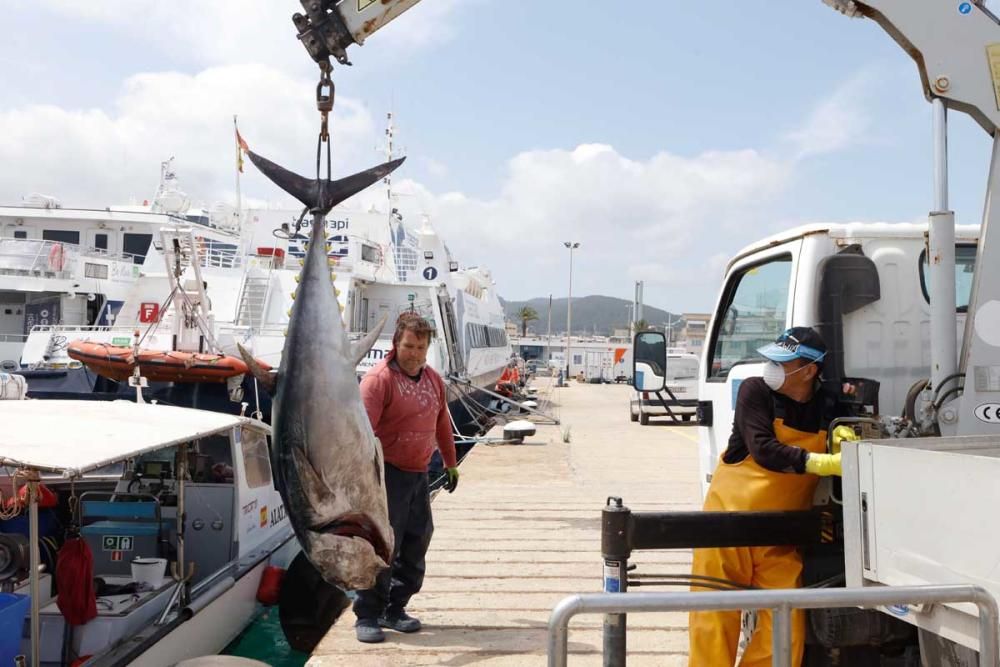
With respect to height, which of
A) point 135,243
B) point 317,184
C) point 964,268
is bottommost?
point 964,268

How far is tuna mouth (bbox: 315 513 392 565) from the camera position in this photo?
2.60m

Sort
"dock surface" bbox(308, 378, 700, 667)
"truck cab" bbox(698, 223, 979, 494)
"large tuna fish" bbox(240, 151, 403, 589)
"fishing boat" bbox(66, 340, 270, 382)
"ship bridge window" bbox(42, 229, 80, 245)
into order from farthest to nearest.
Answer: "ship bridge window" bbox(42, 229, 80, 245)
"fishing boat" bbox(66, 340, 270, 382)
"dock surface" bbox(308, 378, 700, 667)
"truck cab" bbox(698, 223, 979, 494)
"large tuna fish" bbox(240, 151, 403, 589)

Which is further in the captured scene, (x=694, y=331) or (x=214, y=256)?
(x=694, y=331)

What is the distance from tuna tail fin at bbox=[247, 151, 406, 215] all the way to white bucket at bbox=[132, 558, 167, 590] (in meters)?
3.43

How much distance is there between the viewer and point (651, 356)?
4457mm

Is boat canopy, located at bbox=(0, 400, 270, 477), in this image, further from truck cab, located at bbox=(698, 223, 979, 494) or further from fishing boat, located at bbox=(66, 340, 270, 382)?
fishing boat, located at bbox=(66, 340, 270, 382)

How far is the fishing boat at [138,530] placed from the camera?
391cm

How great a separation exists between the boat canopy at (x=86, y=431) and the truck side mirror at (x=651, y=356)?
104 inches

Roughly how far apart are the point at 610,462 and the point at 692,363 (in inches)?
318

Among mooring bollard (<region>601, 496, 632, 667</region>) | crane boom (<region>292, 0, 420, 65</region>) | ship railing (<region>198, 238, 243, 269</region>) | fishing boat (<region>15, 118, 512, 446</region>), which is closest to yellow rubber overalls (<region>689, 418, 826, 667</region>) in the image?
mooring bollard (<region>601, 496, 632, 667</region>)

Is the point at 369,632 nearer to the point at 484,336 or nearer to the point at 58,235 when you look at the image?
the point at 484,336

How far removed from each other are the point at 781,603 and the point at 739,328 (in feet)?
7.57

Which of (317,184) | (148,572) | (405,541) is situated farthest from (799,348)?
(148,572)

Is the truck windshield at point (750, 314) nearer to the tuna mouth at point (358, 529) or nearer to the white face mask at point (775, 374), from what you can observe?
the white face mask at point (775, 374)
